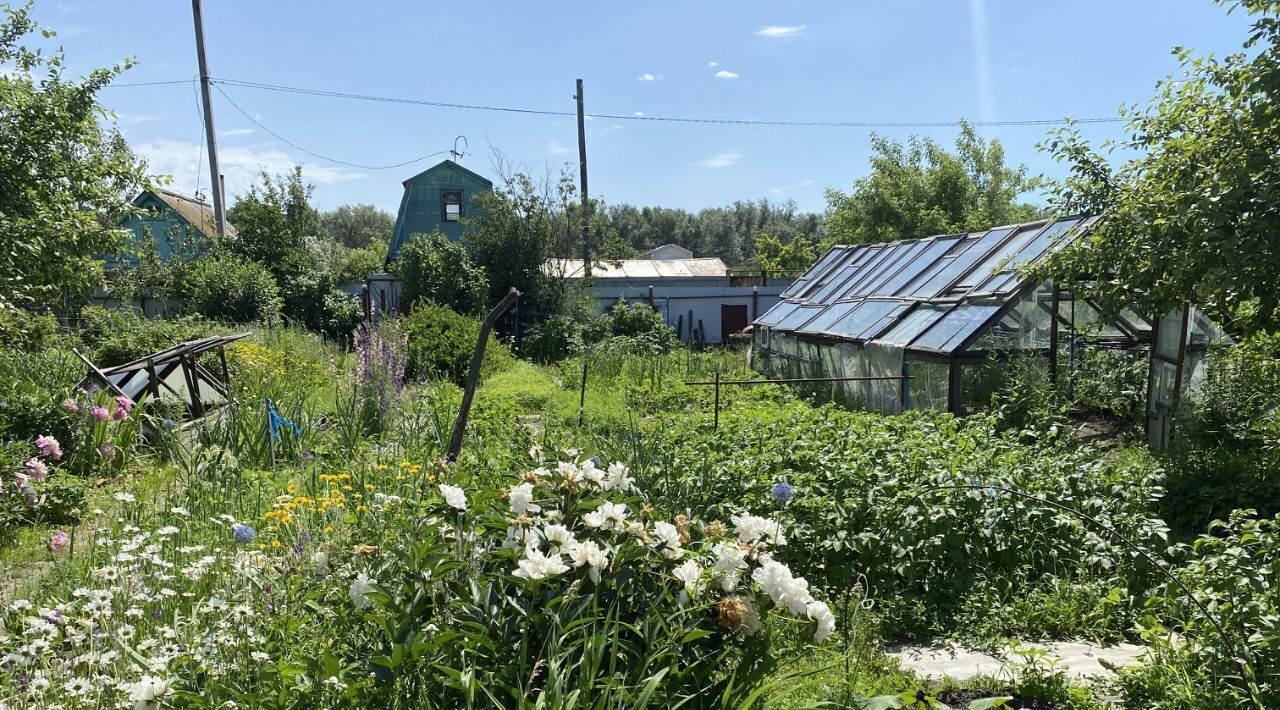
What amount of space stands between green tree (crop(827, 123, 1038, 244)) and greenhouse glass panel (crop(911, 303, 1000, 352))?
48.6ft

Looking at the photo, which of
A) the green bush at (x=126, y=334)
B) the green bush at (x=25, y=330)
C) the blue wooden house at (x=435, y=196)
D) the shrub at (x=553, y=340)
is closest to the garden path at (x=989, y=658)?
the green bush at (x=25, y=330)

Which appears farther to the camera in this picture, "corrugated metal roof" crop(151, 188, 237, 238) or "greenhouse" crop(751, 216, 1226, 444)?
"corrugated metal roof" crop(151, 188, 237, 238)

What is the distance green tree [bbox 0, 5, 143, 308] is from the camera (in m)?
5.80

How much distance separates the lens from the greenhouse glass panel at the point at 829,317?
11836mm

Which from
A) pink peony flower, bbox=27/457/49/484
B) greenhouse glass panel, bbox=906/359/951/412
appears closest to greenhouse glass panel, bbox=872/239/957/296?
greenhouse glass panel, bbox=906/359/951/412

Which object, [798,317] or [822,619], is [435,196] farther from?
[822,619]

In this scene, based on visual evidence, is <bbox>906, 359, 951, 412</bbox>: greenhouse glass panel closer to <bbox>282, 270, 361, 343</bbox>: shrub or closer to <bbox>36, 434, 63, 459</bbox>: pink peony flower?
<bbox>36, 434, 63, 459</bbox>: pink peony flower

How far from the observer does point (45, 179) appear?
6363 millimetres

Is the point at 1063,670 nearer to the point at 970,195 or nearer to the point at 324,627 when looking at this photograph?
the point at 324,627

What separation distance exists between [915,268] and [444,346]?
750 centimetres

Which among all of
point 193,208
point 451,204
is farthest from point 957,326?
point 193,208

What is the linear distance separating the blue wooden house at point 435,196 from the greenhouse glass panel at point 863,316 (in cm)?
1547

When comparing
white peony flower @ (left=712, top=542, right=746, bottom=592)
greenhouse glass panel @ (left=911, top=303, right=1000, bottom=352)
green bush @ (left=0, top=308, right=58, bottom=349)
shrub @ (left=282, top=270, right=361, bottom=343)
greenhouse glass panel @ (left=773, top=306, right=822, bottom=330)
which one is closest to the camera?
white peony flower @ (left=712, top=542, right=746, bottom=592)

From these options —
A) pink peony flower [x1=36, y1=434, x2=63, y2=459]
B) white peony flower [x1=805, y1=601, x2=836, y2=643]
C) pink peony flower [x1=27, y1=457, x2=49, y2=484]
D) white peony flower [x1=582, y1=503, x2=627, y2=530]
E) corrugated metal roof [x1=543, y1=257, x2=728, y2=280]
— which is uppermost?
corrugated metal roof [x1=543, y1=257, x2=728, y2=280]
